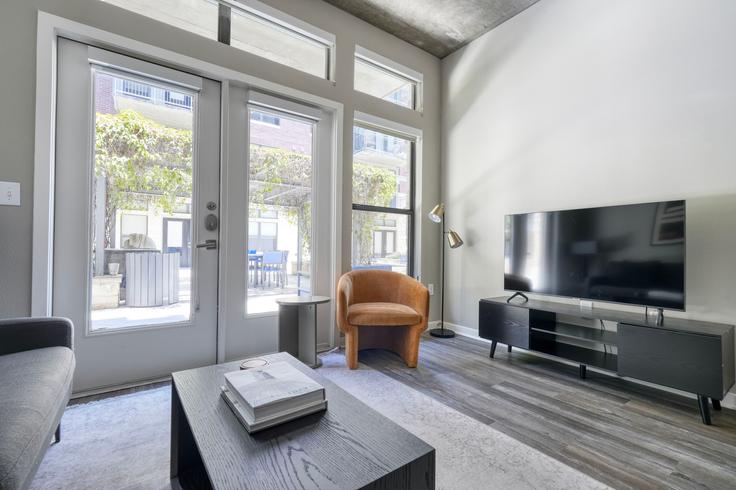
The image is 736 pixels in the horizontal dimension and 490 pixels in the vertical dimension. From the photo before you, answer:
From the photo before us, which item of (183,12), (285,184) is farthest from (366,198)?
(183,12)

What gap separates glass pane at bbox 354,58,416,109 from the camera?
3.39m

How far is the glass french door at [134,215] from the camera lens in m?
2.07

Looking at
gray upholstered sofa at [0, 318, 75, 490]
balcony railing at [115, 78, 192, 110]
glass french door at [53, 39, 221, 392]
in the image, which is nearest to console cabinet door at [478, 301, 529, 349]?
glass french door at [53, 39, 221, 392]

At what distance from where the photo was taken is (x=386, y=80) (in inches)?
141

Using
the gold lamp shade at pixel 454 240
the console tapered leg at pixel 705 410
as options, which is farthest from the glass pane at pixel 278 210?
the console tapered leg at pixel 705 410

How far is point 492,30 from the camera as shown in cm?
337

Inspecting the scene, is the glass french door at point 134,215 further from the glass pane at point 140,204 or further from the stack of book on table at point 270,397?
the stack of book on table at point 270,397

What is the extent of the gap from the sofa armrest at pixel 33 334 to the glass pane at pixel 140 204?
671mm

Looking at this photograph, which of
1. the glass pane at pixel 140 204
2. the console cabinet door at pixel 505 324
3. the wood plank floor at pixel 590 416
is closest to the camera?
the wood plank floor at pixel 590 416

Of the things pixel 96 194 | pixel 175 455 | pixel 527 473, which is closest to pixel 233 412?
pixel 175 455

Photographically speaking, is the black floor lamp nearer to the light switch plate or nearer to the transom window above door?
the transom window above door

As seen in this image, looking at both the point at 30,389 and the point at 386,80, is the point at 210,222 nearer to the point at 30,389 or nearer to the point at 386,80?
the point at 30,389

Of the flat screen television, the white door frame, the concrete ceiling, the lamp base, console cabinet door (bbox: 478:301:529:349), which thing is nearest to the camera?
the white door frame

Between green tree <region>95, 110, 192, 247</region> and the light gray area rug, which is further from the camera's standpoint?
green tree <region>95, 110, 192, 247</region>
